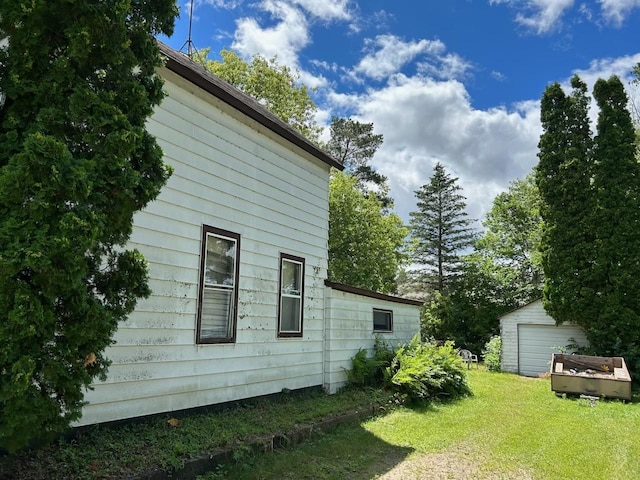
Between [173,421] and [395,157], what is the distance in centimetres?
3121

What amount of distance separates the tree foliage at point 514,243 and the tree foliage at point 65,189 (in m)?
27.7

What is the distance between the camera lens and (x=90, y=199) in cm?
332

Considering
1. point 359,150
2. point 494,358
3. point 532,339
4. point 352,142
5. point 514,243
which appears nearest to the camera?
point 532,339

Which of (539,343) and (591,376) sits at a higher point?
(539,343)

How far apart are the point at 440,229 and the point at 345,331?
2542 cm

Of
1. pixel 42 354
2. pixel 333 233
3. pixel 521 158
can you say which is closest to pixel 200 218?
pixel 42 354

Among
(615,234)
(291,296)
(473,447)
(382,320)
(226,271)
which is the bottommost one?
(473,447)

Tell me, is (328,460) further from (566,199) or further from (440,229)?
(440,229)

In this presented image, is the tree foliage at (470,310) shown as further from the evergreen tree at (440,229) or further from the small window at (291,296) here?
the small window at (291,296)

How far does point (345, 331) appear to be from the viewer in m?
10.1

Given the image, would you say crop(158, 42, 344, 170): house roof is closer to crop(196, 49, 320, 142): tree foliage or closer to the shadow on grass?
the shadow on grass

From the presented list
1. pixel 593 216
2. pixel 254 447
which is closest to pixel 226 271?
pixel 254 447

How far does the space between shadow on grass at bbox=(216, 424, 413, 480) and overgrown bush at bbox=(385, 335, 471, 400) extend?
2.83 metres

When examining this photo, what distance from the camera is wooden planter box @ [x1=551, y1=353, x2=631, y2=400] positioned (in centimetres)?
1098
